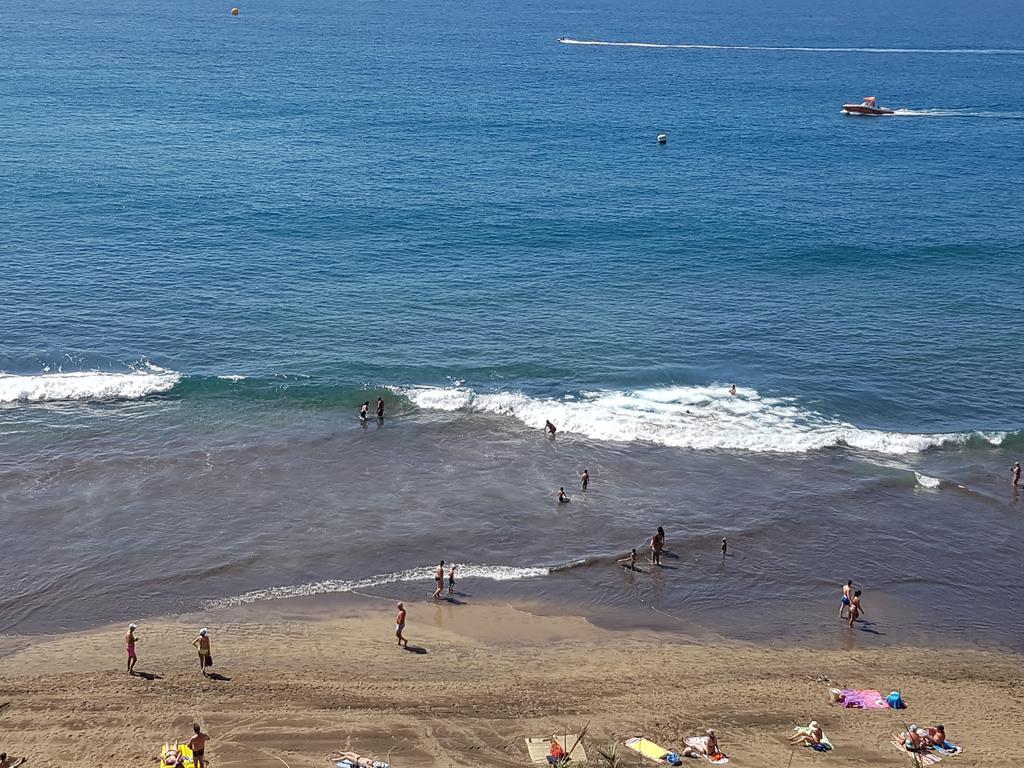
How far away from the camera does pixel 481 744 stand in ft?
92.8

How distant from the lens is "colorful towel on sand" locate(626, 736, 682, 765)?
27641mm

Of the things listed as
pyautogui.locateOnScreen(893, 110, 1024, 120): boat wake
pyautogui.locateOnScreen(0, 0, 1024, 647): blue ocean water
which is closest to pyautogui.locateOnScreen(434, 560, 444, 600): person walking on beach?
pyautogui.locateOnScreen(0, 0, 1024, 647): blue ocean water

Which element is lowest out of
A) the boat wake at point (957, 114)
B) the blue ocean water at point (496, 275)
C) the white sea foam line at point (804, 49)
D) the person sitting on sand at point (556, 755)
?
the person sitting on sand at point (556, 755)

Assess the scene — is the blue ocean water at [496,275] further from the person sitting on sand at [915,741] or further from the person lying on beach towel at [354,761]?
the person sitting on sand at [915,741]

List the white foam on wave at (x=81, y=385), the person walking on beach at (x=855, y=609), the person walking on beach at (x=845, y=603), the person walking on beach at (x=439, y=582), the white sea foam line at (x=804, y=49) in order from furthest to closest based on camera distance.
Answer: the white sea foam line at (x=804, y=49) → the white foam on wave at (x=81, y=385) → the person walking on beach at (x=439, y=582) → the person walking on beach at (x=845, y=603) → the person walking on beach at (x=855, y=609)

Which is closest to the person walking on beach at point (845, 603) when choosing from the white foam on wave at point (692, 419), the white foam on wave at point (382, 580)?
the white foam on wave at point (382, 580)

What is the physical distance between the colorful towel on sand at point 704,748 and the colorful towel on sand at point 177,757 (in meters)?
13.3

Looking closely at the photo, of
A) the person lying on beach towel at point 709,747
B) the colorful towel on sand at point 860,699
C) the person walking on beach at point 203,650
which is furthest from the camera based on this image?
the person walking on beach at point 203,650

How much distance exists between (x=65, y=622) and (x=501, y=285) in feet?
124

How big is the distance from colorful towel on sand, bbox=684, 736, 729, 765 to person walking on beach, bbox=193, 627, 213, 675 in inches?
569

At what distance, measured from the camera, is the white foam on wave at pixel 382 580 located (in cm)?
3616

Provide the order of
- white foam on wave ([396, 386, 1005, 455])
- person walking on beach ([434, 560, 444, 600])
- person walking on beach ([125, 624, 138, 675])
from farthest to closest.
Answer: white foam on wave ([396, 386, 1005, 455]) → person walking on beach ([434, 560, 444, 600]) → person walking on beach ([125, 624, 138, 675])

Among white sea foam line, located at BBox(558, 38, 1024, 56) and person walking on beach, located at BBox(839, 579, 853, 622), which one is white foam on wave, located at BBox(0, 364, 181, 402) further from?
white sea foam line, located at BBox(558, 38, 1024, 56)

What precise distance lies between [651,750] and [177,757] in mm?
12607
